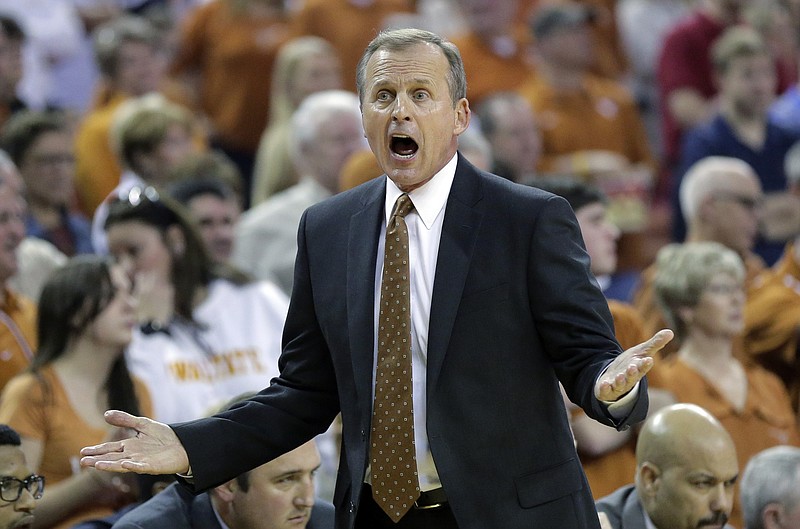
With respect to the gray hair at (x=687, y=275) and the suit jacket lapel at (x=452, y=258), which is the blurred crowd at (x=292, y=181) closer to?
the gray hair at (x=687, y=275)

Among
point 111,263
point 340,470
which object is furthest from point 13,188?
point 340,470

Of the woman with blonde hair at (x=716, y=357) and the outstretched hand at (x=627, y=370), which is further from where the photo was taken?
the woman with blonde hair at (x=716, y=357)

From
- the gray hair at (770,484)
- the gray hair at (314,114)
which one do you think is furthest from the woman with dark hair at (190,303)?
the gray hair at (770,484)

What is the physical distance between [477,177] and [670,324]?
10.6 feet

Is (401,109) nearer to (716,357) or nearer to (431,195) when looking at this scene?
(431,195)

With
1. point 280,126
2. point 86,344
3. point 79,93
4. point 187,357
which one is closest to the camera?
point 86,344

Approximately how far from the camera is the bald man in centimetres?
438

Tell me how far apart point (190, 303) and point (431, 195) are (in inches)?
124

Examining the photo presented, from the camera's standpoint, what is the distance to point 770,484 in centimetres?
474

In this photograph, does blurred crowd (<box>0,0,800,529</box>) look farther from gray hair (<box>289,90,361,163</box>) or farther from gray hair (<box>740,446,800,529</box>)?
gray hair (<box>740,446,800,529</box>)

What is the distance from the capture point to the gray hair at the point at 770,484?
4.70 m

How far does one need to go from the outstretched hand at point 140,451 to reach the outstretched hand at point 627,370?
921mm

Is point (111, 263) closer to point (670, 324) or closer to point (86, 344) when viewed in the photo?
point (86, 344)

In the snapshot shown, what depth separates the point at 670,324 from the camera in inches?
237
